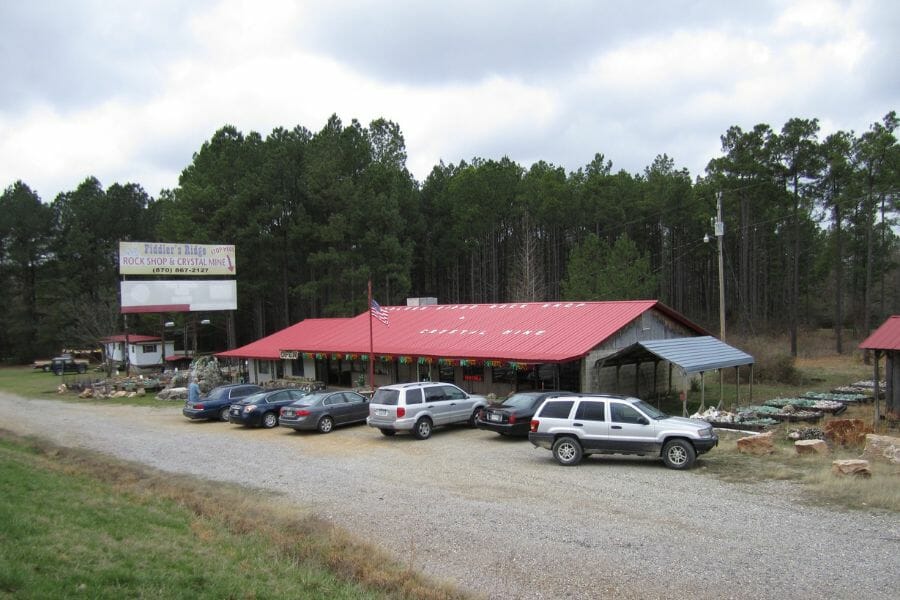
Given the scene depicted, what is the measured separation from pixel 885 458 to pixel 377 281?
133 ft

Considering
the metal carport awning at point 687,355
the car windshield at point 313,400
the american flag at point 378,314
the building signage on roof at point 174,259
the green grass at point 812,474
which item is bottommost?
the green grass at point 812,474

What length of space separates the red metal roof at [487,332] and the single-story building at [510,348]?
46 mm

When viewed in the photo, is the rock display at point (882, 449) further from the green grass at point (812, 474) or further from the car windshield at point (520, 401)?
the car windshield at point (520, 401)

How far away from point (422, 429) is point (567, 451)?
557 cm

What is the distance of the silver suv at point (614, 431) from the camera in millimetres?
14117

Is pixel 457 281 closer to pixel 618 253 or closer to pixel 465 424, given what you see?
pixel 618 253

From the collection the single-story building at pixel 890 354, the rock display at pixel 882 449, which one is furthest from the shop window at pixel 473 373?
Answer: the rock display at pixel 882 449

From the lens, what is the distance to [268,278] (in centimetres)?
5538

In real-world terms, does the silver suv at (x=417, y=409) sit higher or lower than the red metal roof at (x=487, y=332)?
lower

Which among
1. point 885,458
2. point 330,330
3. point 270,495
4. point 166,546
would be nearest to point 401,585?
point 166,546

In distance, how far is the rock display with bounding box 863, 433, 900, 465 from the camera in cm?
1398

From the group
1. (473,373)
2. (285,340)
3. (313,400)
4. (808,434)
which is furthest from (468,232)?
(808,434)

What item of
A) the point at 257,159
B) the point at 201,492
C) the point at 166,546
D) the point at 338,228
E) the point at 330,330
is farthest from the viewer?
the point at 257,159

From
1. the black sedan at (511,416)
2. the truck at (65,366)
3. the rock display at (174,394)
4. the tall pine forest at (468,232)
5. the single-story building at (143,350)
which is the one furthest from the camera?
the truck at (65,366)
